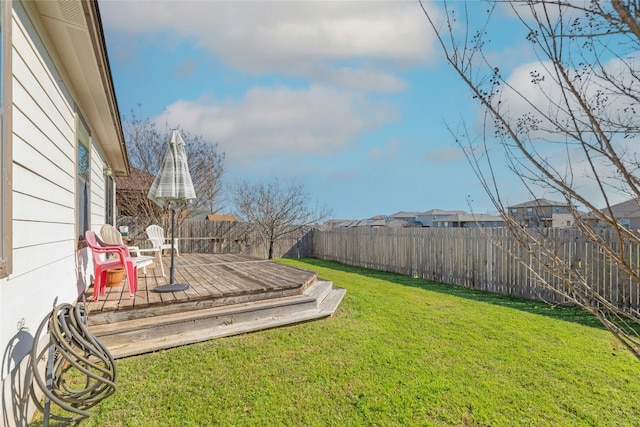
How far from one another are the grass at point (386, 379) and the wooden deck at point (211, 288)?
59cm

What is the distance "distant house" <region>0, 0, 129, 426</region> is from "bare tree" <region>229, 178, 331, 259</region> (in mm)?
10817

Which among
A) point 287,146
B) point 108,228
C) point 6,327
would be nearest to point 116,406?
point 6,327

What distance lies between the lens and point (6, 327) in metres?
1.94

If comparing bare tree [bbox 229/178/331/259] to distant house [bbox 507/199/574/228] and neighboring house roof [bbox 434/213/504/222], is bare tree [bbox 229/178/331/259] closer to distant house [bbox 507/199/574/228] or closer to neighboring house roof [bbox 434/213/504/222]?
neighboring house roof [bbox 434/213/504/222]

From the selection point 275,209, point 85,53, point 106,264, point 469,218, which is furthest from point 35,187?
point 469,218

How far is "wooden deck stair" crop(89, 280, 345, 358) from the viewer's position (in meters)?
3.42

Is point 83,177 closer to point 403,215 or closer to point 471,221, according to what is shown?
point 471,221

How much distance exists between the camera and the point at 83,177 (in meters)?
4.71

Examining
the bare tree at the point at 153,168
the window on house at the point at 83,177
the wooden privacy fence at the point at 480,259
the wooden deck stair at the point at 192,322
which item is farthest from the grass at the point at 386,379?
the bare tree at the point at 153,168

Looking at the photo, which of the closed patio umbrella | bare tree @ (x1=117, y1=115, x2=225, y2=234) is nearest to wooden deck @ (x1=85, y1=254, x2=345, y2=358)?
the closed patio umbrella

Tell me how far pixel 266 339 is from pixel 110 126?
4.36 m

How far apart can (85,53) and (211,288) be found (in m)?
3.02

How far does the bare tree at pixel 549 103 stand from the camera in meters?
1.25

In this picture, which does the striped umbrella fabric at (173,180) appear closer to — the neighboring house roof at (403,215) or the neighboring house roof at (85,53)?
the neighboring house roof at (85,53)
